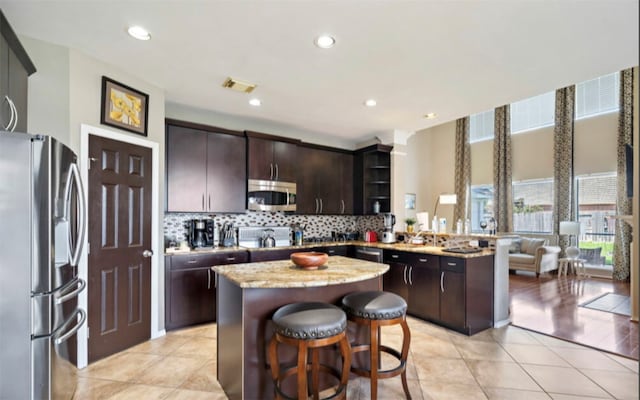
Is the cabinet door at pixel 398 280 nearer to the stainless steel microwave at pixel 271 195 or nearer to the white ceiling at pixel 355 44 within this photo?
the stainless steel microwave at pixel 271 195

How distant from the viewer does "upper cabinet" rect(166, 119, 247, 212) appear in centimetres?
369

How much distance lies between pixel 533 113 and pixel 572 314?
5572mm

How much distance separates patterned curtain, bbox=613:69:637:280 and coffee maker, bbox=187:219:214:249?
302 inches

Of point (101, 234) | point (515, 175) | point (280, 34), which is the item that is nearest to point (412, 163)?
point (515, 175)

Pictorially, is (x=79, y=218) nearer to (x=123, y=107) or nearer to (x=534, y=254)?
(x=123, y=107)

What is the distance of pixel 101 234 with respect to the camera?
2697 millimetres

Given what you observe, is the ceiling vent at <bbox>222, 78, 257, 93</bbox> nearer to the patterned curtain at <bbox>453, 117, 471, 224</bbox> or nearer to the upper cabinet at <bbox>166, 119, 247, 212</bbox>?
the upper cabinet at <bbox>166, 119, 247, 212</bbox>

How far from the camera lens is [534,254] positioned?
676cm

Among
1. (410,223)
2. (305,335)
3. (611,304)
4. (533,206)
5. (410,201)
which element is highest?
(410,201)

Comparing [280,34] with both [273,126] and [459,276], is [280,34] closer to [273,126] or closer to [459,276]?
[273,126]

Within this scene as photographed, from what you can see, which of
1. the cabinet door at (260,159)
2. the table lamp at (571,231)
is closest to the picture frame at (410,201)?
the table lamp at (571,231)

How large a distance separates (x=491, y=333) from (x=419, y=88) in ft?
9.01

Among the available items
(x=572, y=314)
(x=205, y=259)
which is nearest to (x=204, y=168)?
(x=205, y=259)

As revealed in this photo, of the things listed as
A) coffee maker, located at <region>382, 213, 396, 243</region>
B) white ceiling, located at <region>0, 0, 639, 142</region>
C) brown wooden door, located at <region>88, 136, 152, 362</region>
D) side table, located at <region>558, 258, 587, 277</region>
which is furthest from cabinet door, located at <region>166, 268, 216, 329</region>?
side table, located at <region>558, 258, 587, 277</region>
